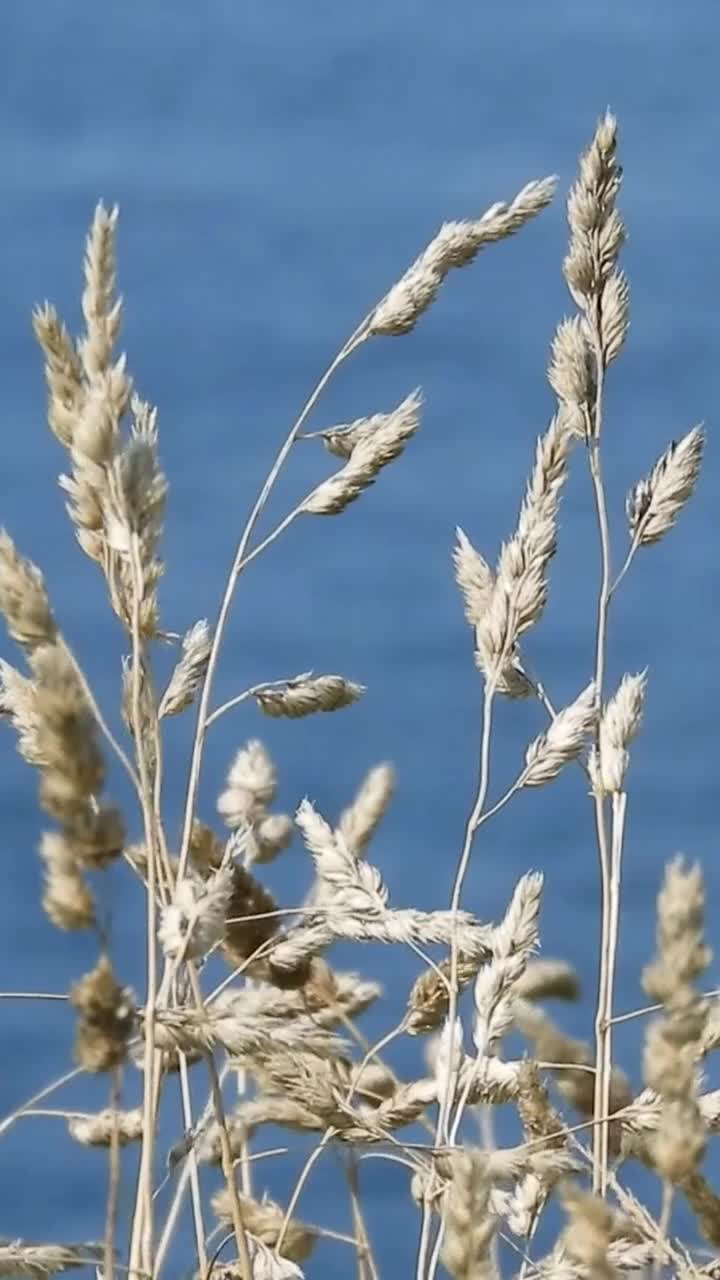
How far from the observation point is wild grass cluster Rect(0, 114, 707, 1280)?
0.55m

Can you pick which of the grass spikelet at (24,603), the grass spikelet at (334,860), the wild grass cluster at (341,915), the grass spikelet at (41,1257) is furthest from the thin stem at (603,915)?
the grass spikelet at (24,603)

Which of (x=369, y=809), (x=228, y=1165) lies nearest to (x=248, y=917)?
(x=228, y=1165)

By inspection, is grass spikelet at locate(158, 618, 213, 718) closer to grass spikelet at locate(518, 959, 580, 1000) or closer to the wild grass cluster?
the wild grass cluster

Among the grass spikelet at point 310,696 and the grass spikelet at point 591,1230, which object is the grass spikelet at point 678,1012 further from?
the grass spikelet at point 310,696

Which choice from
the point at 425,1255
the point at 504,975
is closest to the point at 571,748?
the point at 504,975

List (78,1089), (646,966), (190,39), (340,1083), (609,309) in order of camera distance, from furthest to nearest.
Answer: (190,39)
(78,1089)
(609,309)
(340,1083)
(646,966)

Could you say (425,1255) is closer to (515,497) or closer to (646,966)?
(646,966)

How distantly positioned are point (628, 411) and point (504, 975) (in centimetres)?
193

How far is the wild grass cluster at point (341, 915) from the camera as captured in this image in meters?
0.55

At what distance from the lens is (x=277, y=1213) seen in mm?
959

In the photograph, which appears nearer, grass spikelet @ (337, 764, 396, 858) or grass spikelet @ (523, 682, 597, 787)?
grass spikelet @ (523, 682, 597, 787)

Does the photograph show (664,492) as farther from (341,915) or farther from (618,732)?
(341,915)

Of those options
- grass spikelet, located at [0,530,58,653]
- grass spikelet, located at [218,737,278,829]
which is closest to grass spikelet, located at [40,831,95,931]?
grass spikelet, located at [0,530,58,653]

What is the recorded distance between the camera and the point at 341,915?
2.78ft
